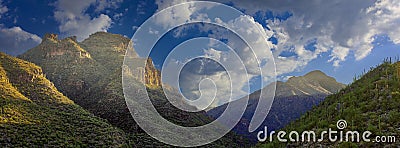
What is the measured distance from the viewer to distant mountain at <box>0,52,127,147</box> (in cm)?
4788

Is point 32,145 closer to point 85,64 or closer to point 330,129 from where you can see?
point 330,129

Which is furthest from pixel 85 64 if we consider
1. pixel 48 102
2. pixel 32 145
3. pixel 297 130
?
pixel 297 130

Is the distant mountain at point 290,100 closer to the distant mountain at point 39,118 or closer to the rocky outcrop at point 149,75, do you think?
the rocky outcrop at point 149,75

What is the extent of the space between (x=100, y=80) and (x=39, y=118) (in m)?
49.2

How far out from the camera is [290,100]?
147 metres

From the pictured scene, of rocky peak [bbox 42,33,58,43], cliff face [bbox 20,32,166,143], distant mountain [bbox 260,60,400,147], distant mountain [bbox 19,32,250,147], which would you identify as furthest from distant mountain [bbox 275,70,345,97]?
distant mountain [bbox 260,60,400,147]

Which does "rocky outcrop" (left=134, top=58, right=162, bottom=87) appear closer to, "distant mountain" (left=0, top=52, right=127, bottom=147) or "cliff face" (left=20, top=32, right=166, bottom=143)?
"cliff face" (left=20, top=32, right=166, bottom=143)

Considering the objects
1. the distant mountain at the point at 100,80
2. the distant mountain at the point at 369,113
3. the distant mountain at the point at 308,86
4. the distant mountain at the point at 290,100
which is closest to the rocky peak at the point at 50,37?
the distant mountain at the point at 100,80

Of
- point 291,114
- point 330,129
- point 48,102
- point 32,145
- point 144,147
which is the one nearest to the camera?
point 330,129

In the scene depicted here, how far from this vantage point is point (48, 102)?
213 feet

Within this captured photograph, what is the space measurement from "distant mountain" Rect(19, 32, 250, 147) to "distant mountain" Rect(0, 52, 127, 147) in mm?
7947

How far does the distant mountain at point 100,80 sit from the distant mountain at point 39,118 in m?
7.95

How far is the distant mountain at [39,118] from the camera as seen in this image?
47875mm

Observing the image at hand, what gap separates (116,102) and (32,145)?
37031 mm
